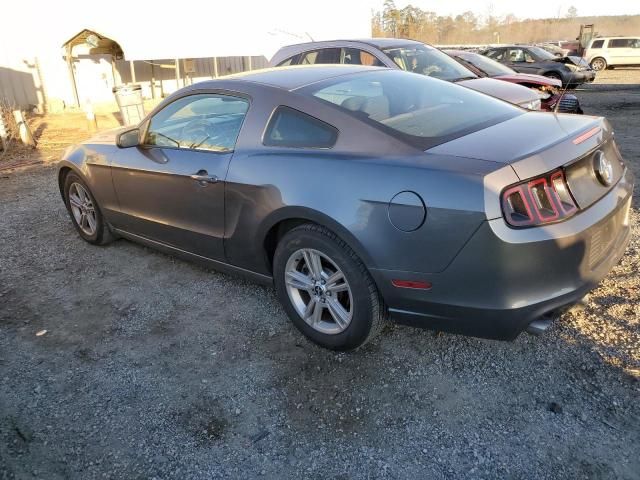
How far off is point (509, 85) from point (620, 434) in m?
5.08

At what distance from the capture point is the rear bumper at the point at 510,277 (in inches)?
87.8

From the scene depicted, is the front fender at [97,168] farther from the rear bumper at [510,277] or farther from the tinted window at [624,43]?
the tinted window at [624,43]

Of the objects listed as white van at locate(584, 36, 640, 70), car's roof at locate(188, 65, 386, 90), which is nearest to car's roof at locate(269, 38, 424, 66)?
car's roof at locate(188, 65, 386, 90)

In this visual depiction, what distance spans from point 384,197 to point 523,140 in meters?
0.75

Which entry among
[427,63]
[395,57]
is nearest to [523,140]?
[395,57]

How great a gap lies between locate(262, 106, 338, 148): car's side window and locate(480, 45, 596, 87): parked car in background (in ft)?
48.5

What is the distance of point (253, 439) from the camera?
2.40m

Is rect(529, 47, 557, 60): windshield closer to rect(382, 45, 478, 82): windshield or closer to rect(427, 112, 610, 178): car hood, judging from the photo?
rect(382, 45, 478, 82): windshield

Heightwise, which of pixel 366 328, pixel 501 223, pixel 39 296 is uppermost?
pixel 501 223

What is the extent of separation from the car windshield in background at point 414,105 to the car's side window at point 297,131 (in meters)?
0.16

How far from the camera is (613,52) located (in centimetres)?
2505

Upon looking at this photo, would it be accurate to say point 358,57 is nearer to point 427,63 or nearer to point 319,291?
point 427,63

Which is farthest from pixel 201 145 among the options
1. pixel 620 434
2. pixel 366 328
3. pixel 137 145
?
pixel 620 434

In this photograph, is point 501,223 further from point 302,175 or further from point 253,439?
point 253,439
